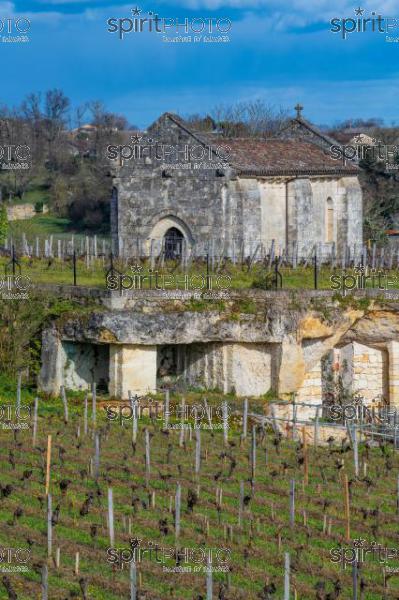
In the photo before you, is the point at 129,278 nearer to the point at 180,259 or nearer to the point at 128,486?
the point at 180,259

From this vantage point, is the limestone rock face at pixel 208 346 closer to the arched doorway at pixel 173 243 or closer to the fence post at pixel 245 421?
the fence post at pixel 245 421

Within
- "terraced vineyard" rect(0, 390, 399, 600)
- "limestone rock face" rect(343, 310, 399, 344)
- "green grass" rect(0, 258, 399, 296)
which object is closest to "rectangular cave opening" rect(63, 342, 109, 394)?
"green grass" rect(0, 258, 399, 296)

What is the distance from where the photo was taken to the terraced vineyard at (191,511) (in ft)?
61.8

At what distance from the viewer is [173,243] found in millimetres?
39688

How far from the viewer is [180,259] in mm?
38156

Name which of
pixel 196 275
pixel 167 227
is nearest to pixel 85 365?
pixel 196 275

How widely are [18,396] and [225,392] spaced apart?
16.1 ft

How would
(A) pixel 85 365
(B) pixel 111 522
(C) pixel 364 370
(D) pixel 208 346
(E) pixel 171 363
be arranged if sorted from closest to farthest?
1. (B) pixel 111 522
2. (D) pixel 208 346
3. (A) pixel 85 365
4. (E) pixel 171 363
5. (C) pixel 364 370

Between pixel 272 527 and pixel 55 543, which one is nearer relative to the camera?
pixel 55 543

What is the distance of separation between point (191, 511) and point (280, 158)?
20.0 metres

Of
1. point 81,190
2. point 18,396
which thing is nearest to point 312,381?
point 18,396

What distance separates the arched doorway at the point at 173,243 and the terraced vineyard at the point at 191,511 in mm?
11061

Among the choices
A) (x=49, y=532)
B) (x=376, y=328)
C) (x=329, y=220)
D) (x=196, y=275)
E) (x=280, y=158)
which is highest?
(x=280, y=158)

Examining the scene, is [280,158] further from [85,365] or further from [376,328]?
[85,365]
